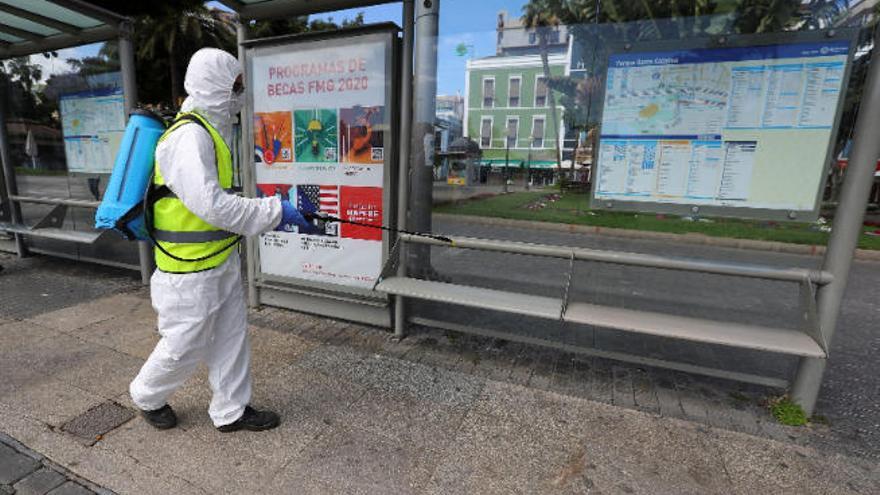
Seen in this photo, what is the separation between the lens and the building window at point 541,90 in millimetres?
3346

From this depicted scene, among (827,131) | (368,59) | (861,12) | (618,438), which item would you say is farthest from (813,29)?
(368,59)

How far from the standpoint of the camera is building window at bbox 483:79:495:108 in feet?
11.4

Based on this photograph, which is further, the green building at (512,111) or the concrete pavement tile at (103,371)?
the green building at (512,111)

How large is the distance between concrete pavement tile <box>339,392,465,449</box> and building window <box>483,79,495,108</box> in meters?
2.25

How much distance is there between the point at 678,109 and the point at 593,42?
751 millimetres

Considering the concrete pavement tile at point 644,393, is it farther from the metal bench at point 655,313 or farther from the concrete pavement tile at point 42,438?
the concrete pavement tile at point 42,438

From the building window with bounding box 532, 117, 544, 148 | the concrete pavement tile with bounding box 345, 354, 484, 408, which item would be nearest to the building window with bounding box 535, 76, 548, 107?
the building window with bounding box 532, 117, 544, 148

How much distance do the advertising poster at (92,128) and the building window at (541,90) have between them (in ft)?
14.9

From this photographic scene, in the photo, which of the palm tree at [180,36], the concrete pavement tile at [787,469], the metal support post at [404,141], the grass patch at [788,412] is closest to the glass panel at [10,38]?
the metal support post at [404,141]

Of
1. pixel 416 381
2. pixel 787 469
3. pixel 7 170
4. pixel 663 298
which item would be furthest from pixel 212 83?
pixel 7 170

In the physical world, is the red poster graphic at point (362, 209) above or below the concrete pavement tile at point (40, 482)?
above

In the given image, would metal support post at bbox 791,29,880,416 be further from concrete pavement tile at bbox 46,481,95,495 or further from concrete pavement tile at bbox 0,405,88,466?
concrete pavement tile at bbox 0,405,88,466

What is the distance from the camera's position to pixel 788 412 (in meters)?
2.82

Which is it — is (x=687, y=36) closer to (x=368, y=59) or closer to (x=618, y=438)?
(x=368, y=59)
